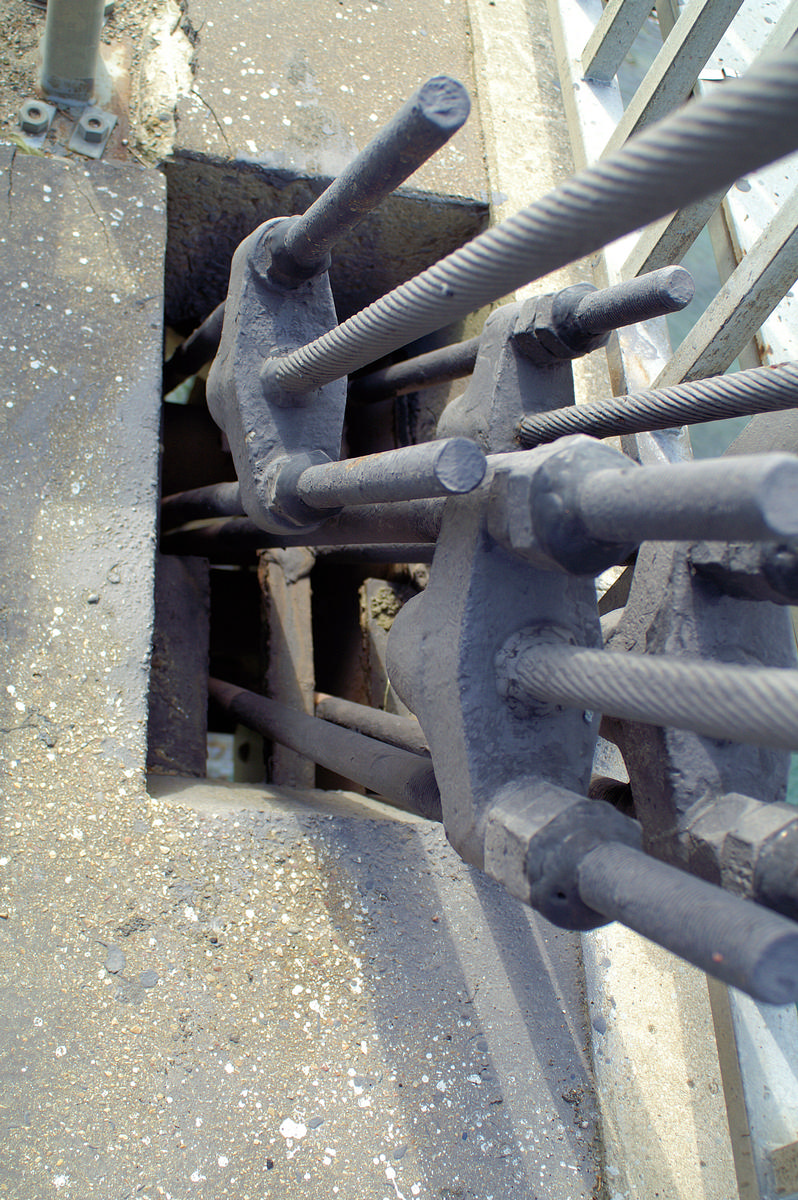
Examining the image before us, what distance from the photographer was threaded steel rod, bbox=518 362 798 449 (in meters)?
0.75

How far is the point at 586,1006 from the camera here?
1.12 metres

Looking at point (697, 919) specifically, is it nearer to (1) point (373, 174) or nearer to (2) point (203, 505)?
(1) point (373, 174)

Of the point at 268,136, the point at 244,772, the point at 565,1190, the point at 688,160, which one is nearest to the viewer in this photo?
the point at 688,160

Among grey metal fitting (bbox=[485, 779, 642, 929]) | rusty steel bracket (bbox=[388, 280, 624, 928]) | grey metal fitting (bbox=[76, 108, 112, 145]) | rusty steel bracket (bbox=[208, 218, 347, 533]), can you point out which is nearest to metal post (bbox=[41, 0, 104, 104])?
grey metal fitting (bbox=[76, 108, 112, 145])

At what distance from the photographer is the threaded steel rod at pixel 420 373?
1.35m

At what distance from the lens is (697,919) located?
1.62 ft

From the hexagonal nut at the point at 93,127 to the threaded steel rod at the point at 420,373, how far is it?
635mm

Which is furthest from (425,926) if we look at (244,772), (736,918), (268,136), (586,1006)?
(244,772)

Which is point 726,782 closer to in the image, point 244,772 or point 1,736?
point 1,736

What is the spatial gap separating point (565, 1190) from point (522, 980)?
246 millimetres

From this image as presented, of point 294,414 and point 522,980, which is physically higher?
point 294,414

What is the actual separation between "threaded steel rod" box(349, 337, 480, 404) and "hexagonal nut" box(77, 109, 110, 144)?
0.63m

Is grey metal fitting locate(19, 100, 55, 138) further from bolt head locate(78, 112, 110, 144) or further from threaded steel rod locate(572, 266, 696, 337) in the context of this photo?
threaded steel rod locate(572, 266, 696, 337)

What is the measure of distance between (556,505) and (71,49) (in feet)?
3.98
